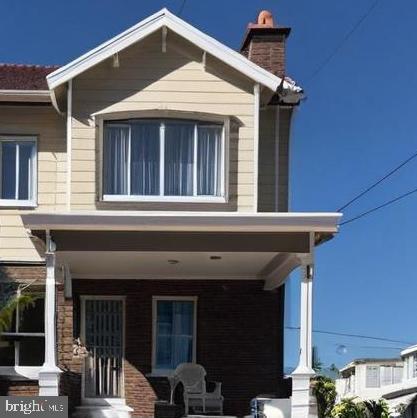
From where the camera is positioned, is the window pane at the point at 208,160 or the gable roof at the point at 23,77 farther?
the gable roof at the point at 23,77

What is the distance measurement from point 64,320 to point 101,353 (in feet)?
3.83

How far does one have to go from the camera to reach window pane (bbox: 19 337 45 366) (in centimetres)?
1603

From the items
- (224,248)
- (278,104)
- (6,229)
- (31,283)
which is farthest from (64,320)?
(278,104)

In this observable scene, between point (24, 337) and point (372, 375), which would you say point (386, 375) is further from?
point (24, 337)

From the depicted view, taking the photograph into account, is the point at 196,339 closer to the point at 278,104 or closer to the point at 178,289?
the point at 178,289

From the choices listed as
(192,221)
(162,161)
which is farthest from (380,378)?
(192,221)

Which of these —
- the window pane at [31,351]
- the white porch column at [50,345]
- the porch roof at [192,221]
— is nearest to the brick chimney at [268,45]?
the porch roof at [192,221]

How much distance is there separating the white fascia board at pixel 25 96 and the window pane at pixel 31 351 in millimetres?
4593

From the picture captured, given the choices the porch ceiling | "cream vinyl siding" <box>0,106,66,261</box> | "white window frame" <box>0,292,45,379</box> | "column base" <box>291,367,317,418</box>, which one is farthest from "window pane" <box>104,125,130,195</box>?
"column base" <box>291,367,317,418</box>

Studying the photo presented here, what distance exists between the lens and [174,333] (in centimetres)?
1728

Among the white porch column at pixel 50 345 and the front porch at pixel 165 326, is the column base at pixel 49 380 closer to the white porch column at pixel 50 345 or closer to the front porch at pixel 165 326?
the white porch column at pixel 50 345

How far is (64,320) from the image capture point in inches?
642

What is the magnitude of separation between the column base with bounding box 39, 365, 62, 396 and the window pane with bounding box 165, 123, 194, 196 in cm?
420

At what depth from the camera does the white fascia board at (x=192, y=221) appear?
1312cm
